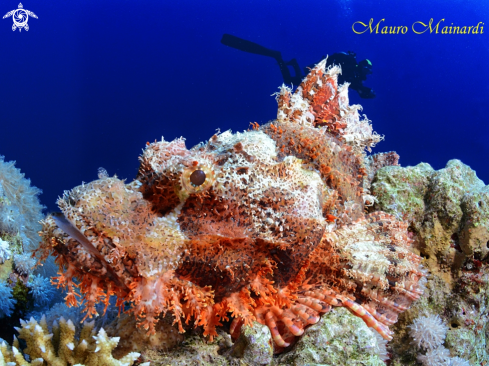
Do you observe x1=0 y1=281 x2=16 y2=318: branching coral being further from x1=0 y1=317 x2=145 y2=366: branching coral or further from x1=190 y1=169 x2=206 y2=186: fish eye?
x1=190 y1=169 x2=206 y2=186: fish eye

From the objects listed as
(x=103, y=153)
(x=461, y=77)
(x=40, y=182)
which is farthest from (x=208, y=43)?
(x=461, y=77)

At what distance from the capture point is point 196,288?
6.50 feet

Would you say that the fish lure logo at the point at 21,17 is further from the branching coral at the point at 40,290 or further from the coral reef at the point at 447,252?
the coral reef at the point at 447,252

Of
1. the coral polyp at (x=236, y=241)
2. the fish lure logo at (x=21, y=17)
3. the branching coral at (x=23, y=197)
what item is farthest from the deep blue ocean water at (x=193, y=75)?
the coral polyp at (x=236, y=241)

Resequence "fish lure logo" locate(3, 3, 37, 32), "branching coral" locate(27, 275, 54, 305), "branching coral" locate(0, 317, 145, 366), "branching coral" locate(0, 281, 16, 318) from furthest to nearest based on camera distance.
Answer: "fish lure logo" locate(3, 3, 37, 32)
"branching coral" locate(27, 275, 54, 305)
"branching coral" locate(0, 281, 16, 318)
"branching coral" locate(0, 317, 145, 366)

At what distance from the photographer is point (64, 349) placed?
2.30 m

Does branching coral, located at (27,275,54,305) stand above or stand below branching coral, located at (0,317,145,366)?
above

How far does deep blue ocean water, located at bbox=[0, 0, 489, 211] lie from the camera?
1908cm

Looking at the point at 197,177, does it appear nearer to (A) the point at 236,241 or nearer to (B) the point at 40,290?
(A) the point at 236,241

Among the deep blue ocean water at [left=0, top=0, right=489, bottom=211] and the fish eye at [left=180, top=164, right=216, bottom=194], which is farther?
the deep blue ocean water at [left=0, top=0, right=489, bottom=211]

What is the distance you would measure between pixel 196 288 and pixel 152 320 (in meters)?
0.31

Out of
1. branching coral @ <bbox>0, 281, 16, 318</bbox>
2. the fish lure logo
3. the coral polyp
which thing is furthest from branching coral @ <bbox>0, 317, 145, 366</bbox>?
the fish lure logo

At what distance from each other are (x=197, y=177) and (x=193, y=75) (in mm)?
23786

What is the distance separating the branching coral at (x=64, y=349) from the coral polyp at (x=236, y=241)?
13.9 inches
